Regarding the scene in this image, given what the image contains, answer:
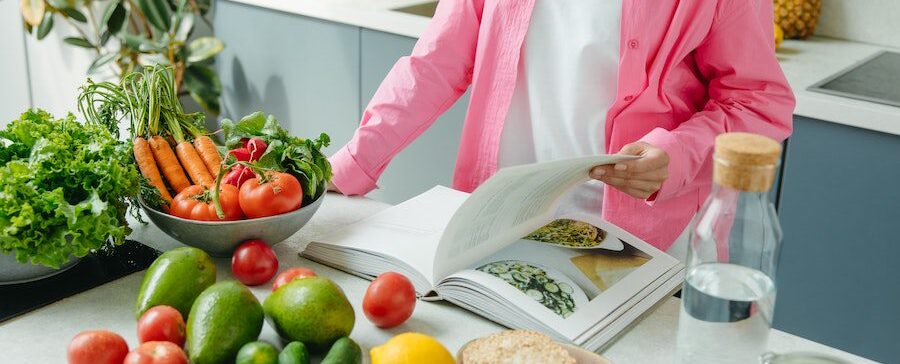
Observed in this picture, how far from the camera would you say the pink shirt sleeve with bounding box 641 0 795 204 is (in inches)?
49.1

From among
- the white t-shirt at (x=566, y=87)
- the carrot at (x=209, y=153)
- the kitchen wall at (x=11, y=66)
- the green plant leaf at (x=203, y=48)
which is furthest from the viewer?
the kitchen wall at (x=11, y=66)

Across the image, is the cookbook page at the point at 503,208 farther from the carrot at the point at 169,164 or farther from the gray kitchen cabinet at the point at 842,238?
the gray kitchen cabinet at the point at 842,238

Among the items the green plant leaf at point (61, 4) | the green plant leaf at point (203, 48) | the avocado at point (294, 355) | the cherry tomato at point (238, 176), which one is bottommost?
the green plant leaf at point (203, 48)

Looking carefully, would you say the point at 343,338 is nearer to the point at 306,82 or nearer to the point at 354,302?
the point at 354,302

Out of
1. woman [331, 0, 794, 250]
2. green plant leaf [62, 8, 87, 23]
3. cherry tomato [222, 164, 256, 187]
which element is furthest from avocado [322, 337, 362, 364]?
green plant leaf [62, 8, 87, 23]

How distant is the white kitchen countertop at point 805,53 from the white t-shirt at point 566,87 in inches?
22.7

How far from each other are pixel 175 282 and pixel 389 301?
219 mm

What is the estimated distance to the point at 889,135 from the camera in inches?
66.4

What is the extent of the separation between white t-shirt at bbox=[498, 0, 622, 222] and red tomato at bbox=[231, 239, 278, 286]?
47 cm

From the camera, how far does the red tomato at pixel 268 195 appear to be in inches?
42.4

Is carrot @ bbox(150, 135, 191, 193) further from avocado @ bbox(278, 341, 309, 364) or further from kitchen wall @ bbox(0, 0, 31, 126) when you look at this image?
kitchen wall @ bbox(0, 0, 31, 126)

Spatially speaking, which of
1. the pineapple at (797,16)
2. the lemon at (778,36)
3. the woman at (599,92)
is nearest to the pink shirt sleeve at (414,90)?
the woman at (599,92)

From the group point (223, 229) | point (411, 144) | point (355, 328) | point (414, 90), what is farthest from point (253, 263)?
point (411, 144)

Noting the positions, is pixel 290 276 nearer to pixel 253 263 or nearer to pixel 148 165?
pixel 253 263
